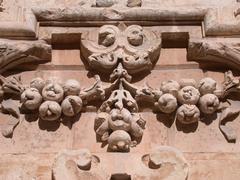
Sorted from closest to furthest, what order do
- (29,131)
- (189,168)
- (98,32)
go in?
(189,168) < (29,131) < (98,32)

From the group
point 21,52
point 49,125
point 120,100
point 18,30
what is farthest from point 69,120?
point 18,30

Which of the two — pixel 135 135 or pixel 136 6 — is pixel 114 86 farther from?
pixel 136 6

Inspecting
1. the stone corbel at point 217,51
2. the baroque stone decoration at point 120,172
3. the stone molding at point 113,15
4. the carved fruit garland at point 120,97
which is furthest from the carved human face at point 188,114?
the stone molding at point 113,15

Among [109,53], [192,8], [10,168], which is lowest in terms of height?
[10,168]

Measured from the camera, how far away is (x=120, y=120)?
260cm

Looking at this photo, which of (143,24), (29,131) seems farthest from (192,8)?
(29,131)

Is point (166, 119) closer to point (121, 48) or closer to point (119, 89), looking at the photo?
point (119, 89)

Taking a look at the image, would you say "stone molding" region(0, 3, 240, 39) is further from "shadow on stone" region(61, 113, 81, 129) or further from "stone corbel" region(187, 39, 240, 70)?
"shadow on stone" region(61, 113, 81, 129)

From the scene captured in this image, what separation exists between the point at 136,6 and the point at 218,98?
0.64 meters

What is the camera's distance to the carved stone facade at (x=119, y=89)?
2533mm

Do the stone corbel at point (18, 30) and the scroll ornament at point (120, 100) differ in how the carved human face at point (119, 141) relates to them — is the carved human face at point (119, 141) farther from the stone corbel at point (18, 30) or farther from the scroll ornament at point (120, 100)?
the stone corbel at point (18, 30)

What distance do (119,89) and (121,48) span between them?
0.67ft

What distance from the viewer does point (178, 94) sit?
272 cm

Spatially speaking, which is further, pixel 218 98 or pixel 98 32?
pixel 98 32
